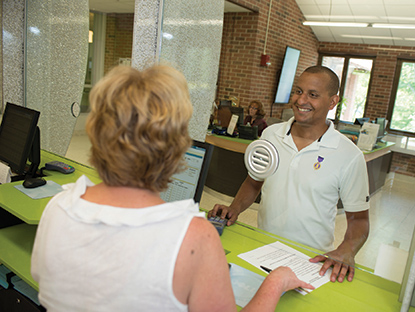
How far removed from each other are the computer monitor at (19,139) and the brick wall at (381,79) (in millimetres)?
1794

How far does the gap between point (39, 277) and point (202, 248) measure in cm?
40

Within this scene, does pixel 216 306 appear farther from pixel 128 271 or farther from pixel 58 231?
pixel 58 231

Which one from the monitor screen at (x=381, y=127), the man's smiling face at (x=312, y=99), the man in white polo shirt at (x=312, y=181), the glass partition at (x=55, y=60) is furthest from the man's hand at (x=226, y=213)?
the glass partition at (x=55, y=60)

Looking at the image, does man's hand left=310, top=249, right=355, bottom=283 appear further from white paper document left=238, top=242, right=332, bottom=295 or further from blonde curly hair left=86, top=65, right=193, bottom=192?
blonde curly hair left=86, top=65, right=193, bottom=192

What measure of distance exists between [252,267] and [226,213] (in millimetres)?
400

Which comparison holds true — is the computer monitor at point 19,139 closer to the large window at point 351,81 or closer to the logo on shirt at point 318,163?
the logo on shirt at point 318,163

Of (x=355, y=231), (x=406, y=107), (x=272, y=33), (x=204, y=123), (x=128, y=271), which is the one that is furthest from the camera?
(x=272, y=33)

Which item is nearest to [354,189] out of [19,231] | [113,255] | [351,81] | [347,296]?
[347,296]

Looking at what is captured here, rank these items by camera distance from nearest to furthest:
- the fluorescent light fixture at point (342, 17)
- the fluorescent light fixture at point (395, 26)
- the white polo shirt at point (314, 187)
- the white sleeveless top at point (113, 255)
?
the white sleeveless top at point (113, 255), the white polo shirt at point (314, 187), the fluorescent light fixture at point (395, 26), the fluorescent light fixture at point (342, 17)

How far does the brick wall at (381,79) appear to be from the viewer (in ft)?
6.33

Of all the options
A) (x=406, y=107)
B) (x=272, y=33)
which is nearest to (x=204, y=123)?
(x=272, y=33)

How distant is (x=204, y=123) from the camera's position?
7.97 ft

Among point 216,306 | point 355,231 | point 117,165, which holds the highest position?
point 117,165

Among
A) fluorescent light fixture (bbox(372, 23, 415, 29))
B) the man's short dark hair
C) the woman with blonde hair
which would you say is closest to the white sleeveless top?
the woman with blonde hair
